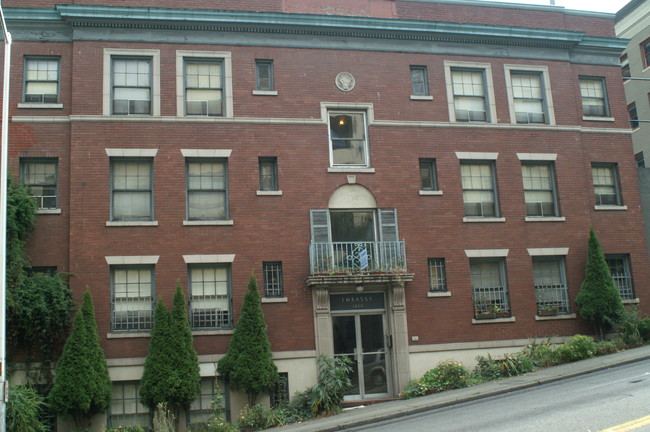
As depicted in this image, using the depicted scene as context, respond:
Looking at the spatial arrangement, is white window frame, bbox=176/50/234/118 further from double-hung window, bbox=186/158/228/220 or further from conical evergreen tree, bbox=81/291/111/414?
conical evergreen tree, bbox=81/291/111/414

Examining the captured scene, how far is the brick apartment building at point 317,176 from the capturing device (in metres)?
20.4

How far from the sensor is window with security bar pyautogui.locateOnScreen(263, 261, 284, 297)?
2094 cm

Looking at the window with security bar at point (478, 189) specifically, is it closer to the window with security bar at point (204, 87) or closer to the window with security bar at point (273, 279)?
the window with security bar at point (273, 279)

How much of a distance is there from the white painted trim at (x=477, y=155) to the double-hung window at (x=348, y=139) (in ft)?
10.0

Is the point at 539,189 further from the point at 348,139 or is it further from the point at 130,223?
the point at 130,223

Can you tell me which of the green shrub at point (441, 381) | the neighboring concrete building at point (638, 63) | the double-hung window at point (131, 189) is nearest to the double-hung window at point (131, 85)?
the double-hung window at point (131, 189)

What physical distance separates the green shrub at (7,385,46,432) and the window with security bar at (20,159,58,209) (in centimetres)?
537

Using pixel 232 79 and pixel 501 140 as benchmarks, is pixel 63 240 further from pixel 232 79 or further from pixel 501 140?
pixel 501 140

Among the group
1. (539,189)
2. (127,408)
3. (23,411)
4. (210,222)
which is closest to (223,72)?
(210,222)

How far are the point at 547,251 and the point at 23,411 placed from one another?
15.7m

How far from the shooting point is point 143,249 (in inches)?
800

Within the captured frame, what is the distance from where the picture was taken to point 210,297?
2064 cm

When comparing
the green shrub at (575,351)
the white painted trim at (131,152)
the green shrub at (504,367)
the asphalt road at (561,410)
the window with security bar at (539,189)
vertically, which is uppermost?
the white painted trim at (131,152)

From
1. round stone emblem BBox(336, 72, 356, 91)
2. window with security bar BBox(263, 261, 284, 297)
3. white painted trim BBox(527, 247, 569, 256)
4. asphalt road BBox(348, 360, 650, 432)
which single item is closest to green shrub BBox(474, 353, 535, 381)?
asphalt road BBox(348, 360, 650, 432)
